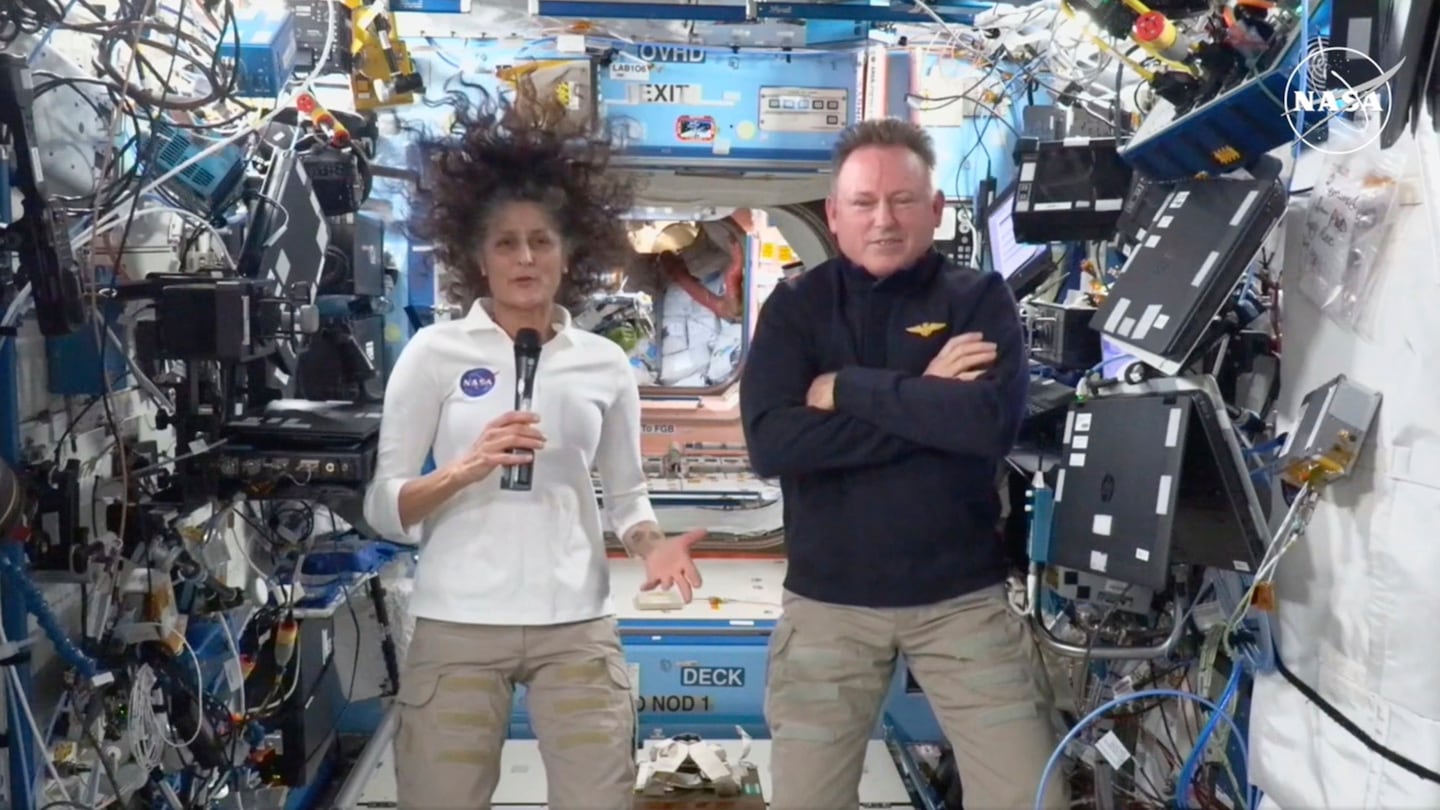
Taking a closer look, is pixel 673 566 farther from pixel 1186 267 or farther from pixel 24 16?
pixel 24 16

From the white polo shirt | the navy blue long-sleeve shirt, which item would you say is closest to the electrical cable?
the navy blue long-sleeve shirt

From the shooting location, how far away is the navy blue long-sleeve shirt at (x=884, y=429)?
2.06 metres

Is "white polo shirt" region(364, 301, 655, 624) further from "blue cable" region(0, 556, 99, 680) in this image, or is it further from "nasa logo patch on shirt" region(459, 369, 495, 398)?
"blue cable" region(0, 556, 99, 680)

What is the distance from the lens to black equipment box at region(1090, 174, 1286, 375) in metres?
2.13

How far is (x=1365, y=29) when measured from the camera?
1851mm

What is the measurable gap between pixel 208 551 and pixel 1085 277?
277cm

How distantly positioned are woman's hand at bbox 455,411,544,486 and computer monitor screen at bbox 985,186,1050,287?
198 centimetres

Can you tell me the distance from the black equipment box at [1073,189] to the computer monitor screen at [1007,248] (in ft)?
2.15

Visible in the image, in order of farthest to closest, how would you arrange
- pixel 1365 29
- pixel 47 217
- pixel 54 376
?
pixel 54 376 → pixel 47 217 → pixel 1365 29

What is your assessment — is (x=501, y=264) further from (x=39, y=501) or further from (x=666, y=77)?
(x=666, y=77)

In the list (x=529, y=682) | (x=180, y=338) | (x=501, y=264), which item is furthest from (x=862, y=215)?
(x=180, y=338)

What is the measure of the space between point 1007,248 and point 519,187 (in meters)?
1.94

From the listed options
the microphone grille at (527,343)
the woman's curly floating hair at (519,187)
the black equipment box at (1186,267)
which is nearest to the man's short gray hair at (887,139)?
the black equipment box at (1186,267)

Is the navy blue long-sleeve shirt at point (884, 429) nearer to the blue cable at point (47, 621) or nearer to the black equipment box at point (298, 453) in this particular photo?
the black equipment box at point (298, 453)
